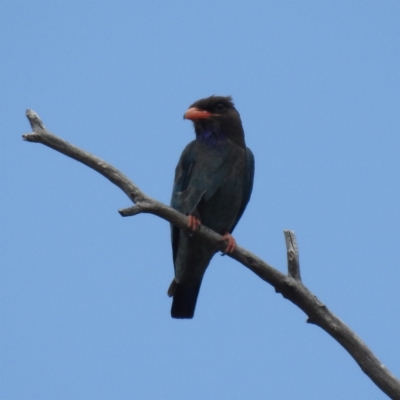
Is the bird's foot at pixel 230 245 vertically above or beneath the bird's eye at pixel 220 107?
beneath

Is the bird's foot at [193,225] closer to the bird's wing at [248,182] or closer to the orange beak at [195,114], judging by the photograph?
the bird's wing at [248,182]

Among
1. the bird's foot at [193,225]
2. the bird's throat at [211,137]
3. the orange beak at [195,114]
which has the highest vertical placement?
the orange beak at [195,114]

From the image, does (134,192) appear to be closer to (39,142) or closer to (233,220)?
(39,142)

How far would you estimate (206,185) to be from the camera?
23.6 ft

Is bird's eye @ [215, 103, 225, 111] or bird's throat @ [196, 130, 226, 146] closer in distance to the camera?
bird's throat @ [196, 130, 226, 146]

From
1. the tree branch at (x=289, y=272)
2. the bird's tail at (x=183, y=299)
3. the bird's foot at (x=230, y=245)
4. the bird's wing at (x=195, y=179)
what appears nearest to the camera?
the tree branch at (x=289, y=272)

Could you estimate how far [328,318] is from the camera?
18.0ft

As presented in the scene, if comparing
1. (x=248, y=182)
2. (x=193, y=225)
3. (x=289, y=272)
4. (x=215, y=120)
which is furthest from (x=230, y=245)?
(x=215, y=120)

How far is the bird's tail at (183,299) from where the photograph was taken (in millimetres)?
7668

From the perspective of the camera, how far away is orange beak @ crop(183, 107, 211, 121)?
24.7 feet

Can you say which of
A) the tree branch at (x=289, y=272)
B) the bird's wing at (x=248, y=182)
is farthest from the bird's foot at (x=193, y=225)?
the bird's wing at (x=248, y=182)

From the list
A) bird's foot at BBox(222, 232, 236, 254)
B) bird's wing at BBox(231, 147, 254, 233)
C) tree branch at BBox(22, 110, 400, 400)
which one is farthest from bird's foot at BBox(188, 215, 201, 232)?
bird's wing at BBox(231, 147, 254, 233)

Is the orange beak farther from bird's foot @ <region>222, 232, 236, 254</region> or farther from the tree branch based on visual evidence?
the tree branch

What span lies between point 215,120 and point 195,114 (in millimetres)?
194
